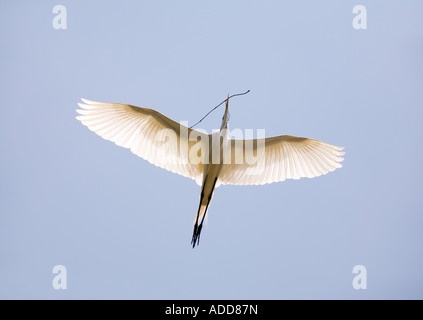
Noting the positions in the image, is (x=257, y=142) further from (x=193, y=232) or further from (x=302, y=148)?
(x=193, y=232)

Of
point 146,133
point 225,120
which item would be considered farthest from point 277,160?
point 146,133

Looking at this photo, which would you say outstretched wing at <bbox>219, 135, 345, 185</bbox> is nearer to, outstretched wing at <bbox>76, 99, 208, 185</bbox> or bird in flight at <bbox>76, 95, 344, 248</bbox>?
bird in flight at <bbox>76, 95, 344, 248</bbox>

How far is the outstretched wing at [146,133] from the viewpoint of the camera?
6781 millimetres

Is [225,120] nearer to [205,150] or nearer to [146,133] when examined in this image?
[205,150]

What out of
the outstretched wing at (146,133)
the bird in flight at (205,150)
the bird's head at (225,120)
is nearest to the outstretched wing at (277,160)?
the bird in flight at (205,150)

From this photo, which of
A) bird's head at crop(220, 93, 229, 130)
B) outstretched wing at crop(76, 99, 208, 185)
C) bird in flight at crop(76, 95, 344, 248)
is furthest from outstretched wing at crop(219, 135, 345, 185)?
outstretched wing at crop(76, 99, 208, 185)

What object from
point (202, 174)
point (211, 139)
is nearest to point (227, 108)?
point (211, 139)

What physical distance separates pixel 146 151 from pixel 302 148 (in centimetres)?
212

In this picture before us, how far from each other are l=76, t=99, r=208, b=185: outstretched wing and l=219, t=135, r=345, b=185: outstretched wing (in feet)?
1.64

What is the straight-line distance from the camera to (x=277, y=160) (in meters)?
7.32

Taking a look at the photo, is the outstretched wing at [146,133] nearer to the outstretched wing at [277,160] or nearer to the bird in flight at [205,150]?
the bird in flight at [205,150]

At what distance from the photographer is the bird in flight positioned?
22.4 feet

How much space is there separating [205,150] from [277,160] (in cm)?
106

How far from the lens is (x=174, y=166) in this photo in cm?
719
